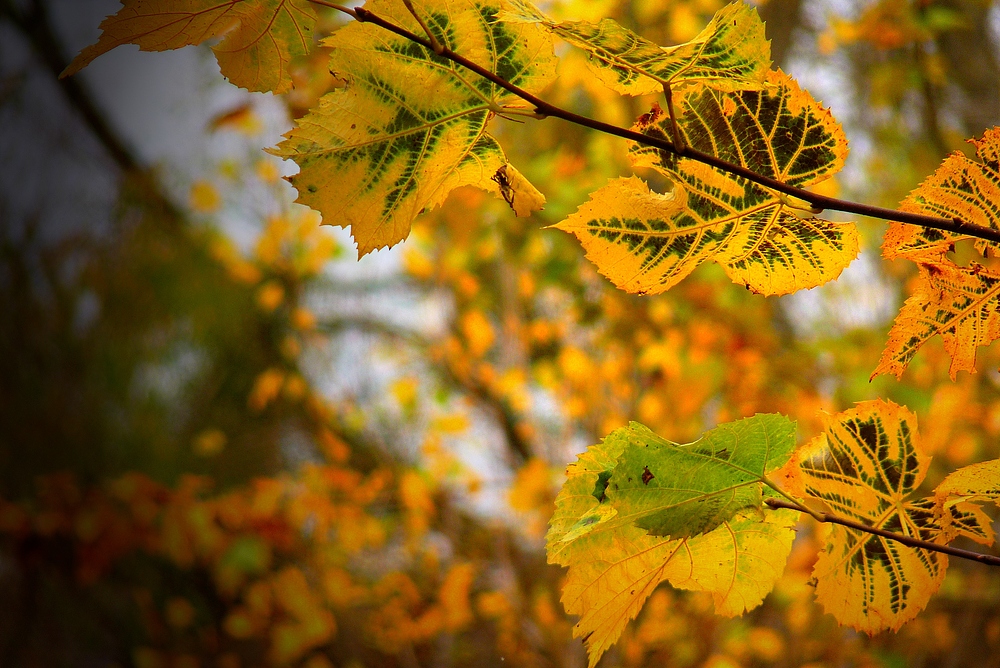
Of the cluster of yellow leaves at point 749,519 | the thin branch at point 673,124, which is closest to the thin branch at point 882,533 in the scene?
the cluster of yellow leaves at point 749,519

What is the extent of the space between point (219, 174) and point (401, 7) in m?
2.00

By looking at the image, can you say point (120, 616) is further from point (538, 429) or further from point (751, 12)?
point (751, 12)

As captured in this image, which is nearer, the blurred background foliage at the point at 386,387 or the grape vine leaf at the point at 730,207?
the grape vine leaf at the point at 730,207

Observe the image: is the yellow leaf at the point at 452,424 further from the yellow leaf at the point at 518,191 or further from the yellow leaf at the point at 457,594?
the yellow leaf at the point at 518,191

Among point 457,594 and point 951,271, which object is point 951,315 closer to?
point 951,271

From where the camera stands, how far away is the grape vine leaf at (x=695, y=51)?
0.23 metres

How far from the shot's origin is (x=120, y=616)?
1.74 meters

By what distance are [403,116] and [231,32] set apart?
7cm

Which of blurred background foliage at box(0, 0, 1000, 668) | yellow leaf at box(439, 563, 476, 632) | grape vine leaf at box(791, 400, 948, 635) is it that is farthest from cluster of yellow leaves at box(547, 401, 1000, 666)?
yellow leaf at box(439, 563, 476, 632)

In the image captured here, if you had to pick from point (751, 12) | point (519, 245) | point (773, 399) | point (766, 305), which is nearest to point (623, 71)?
point (751, 12)

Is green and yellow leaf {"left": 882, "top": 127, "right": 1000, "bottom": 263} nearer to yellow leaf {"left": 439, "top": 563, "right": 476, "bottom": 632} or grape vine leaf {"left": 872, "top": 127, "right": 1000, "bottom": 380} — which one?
grape vine leaf {"left": 872, "top": 127, "right": 1000, "bottom": 380}

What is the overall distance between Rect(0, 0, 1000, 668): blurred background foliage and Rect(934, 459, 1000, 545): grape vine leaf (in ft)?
3.03

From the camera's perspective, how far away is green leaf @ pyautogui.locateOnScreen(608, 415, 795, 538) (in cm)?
24

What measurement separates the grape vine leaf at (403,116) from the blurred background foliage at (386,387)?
0.91 meters
